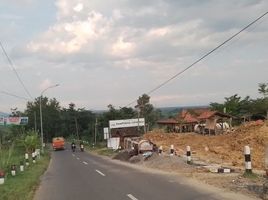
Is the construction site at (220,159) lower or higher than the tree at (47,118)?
lower

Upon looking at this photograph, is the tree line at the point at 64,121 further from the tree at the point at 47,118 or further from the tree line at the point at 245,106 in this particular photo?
the tree line at the point at 245,106

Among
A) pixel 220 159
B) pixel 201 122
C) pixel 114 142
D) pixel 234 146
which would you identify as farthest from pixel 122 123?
pixel 220 159

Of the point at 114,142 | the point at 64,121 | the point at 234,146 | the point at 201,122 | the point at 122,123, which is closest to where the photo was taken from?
the point at 234,146

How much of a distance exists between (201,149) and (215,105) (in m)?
51.2

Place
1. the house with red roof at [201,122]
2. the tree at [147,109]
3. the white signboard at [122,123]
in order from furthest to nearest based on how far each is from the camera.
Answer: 1. the tree at [147,109]
2. the white signboard at [122,123]
3. the house with red roof at [201,122]

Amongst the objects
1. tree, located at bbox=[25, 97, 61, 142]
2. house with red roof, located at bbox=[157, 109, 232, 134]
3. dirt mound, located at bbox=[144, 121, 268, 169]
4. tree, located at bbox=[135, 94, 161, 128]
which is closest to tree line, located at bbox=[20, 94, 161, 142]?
tree, located at bbox=[25, 97, 61, 142]

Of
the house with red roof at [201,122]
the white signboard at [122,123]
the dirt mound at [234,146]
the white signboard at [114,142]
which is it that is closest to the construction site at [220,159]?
the dirt mound at [234,146]

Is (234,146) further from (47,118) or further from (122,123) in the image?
(47,118)

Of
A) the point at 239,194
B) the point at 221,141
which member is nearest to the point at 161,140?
the point at 221,141

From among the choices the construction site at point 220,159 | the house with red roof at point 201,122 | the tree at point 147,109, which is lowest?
the construction site at point 220,159

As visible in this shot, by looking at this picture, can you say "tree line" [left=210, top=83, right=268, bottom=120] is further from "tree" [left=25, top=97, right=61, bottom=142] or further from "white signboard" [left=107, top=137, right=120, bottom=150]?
"tree" [left=25, top=97, right=61, bottom=142]

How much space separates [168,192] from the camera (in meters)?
15.2

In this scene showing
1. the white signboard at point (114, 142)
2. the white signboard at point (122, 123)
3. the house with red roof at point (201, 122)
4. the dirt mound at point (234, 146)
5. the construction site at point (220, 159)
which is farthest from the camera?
the white signboard at point (122, 123)

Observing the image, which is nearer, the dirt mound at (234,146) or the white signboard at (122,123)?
the dirt mound at (234,146)
